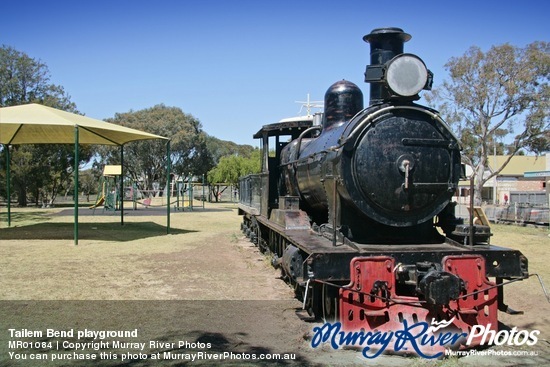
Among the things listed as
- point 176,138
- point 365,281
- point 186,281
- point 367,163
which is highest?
point 176,138

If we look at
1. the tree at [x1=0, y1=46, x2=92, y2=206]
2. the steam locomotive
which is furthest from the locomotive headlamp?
the tree at [x1=0, y1=46, x2=92, y2=206]

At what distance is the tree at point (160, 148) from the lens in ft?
160

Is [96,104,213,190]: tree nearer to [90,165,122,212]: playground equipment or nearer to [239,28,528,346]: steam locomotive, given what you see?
[90,165,122,212]: playground equipment

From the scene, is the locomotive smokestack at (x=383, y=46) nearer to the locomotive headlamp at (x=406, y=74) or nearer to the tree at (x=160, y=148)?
the locomotive headlamp at (x=406, y=74)

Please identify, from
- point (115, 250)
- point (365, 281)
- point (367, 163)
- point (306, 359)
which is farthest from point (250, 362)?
point (115, 250)

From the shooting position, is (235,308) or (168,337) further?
(235,308)

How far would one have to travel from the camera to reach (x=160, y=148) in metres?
48.4

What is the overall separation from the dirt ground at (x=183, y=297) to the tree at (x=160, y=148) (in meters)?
35.4

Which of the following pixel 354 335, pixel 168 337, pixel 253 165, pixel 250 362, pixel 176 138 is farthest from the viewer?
pixel 176 138

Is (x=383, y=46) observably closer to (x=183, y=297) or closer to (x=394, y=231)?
(x=394, y=231)

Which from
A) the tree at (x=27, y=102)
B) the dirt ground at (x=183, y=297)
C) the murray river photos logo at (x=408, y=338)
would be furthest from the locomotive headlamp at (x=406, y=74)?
the tree at (x=27, y=102)

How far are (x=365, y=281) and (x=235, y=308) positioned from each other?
232 centimetres

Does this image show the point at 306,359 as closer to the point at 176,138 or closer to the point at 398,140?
the point at 398,140

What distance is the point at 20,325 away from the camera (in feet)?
19.1
